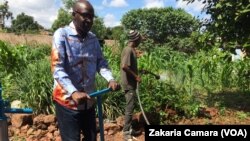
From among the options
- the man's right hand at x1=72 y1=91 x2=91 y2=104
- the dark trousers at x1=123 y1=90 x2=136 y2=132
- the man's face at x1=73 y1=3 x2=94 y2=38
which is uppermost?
the man's face at x1=73 y1=3 x2=94 y2=38

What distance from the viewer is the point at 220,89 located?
1074 cm

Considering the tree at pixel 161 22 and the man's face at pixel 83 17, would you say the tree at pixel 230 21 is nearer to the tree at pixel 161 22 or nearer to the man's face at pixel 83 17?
the man's face at pixel 83 17

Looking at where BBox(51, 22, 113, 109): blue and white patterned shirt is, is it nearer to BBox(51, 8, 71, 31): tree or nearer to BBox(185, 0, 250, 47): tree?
BBox(185, 0, 250, 47): tree

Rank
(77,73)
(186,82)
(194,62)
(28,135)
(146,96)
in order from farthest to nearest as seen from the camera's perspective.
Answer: (194,62) → (186,82) → (146,96) → (28,135) → (77,73)

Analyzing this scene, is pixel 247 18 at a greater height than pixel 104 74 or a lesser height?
greater

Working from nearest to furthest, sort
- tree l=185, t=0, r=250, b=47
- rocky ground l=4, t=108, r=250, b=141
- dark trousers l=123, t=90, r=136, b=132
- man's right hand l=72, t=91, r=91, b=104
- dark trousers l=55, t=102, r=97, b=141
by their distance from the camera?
man's right hand l=72, t=91, r=91, b=104
dark trousers l=55, t=102, r=97, b=141
dark trousers l=123, t=90, r=136, b=132
rocky ground l=4, t=108, r=250, b=141
tree l=185, t=0, r=250, b=47

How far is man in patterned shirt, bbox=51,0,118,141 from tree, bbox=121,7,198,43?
34.5 meters

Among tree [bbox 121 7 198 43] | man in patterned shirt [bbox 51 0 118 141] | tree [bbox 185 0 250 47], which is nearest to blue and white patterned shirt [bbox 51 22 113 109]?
man in patterned shirt [bbox 51 0 118 141]

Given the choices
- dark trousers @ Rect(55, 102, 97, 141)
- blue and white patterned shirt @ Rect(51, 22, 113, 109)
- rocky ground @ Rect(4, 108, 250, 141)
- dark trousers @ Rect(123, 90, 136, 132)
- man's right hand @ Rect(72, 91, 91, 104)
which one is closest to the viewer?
man's right hand @ Rect(72, 91, 91, 104)

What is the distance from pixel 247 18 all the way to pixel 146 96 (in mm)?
2281

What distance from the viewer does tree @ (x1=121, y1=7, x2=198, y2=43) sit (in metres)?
39.3

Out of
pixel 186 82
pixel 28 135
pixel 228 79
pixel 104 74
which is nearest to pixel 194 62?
pixel 228 79

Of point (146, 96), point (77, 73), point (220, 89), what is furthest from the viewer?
point (220, 89)

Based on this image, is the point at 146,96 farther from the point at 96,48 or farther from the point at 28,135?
the point at 96,48
